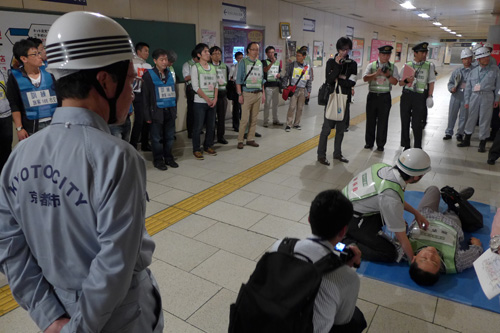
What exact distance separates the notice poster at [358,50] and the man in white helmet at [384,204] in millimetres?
13367

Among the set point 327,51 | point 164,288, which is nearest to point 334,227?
point 164,288

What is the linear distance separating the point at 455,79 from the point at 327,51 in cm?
676

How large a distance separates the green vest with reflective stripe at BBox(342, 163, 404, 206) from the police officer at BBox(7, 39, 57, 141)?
131 inches

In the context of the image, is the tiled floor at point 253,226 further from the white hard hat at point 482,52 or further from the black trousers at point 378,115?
the white hard hat at point 482,52

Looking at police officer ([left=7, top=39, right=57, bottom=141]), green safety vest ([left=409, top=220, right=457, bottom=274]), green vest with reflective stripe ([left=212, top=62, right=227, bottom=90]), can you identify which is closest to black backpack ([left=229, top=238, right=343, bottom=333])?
green safety vest ([left=409, top=220, right=457, bottom=274])

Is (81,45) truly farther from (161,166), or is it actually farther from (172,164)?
(172,164)

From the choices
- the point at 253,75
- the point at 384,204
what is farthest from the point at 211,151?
the point at 384,204

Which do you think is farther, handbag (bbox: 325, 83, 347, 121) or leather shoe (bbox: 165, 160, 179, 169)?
leather shoe (bbox: 165, 160, 179, 169)

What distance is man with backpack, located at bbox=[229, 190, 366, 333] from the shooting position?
1203mm

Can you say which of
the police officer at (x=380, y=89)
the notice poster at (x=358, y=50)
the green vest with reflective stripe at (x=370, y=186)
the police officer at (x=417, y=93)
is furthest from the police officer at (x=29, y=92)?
the notice poster at (x=358, y=50)

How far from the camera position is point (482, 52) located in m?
5.73

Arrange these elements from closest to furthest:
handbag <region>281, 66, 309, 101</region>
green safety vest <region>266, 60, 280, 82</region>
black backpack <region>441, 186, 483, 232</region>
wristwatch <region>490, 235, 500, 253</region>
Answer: wristwatch <region>490, 235, 500, 253</region> < black backpack <region>441, 186, 483, 232</region> < handbag <region>281, 66, 309, 101</region> < green safety vest <region>266, 60, 280, 82</region>

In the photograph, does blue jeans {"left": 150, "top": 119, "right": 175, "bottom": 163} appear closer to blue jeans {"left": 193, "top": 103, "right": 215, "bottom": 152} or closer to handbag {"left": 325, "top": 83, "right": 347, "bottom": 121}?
blue jeans {"left": 193, "top": 103, "right": 215, "bottom": 152}

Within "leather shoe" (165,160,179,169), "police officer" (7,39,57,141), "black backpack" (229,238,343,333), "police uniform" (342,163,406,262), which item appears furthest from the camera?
"leather shoe" (165,160,179,169)
